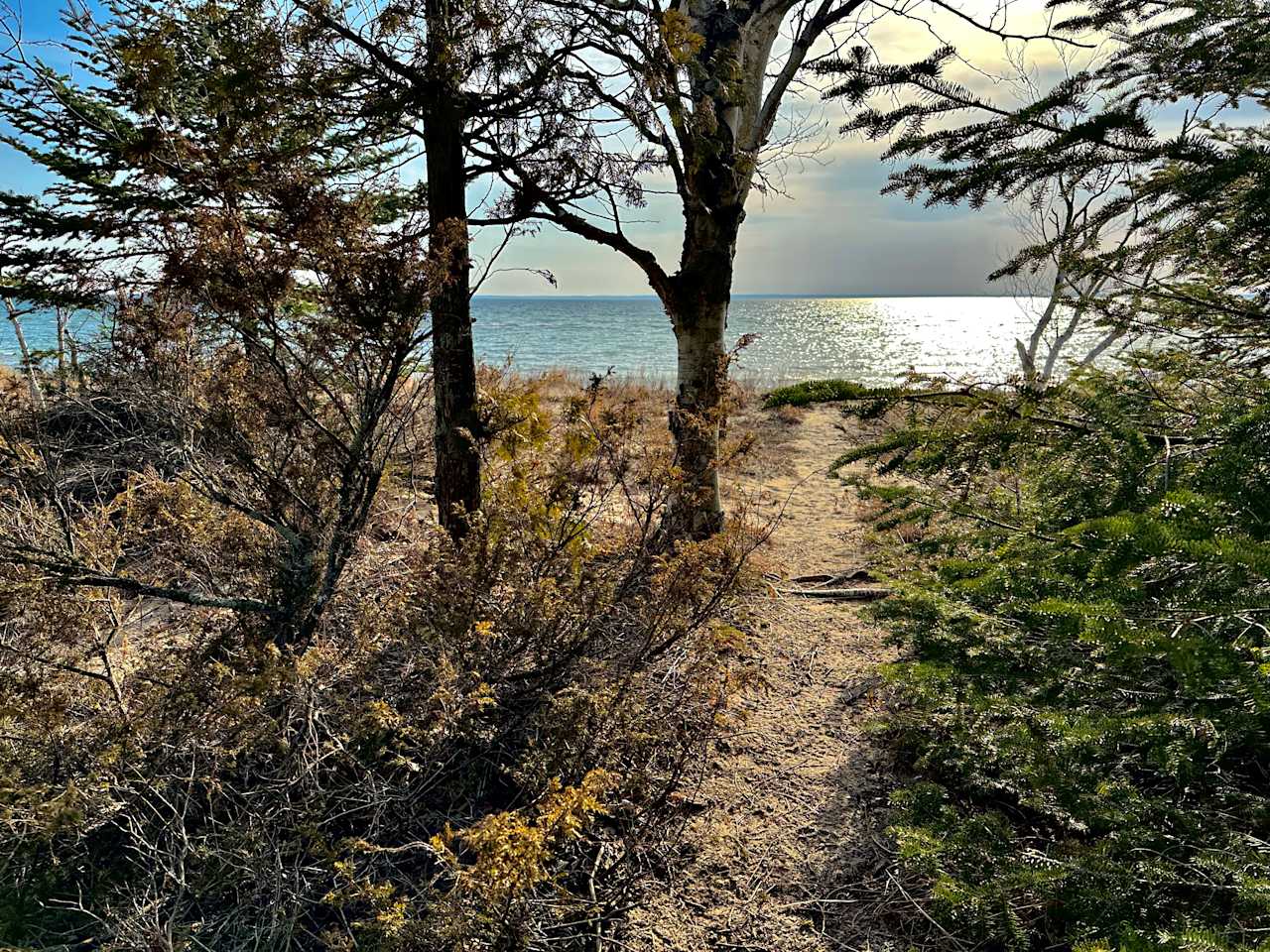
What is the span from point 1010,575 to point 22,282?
291 inches

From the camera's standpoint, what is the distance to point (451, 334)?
4453 mm

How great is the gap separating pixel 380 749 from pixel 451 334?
253 cm

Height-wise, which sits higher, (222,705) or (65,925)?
(222,705)

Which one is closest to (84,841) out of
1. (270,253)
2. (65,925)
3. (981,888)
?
(65,925)

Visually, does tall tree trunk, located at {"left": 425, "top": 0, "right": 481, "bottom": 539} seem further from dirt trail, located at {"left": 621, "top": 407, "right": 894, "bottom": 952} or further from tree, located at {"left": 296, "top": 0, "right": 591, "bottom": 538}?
dirt trail, located at {"left": 621, "top": 407, "right": 894, "bottom": 952}

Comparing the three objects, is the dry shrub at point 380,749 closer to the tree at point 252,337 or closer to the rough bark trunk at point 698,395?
the tree at point 252,337

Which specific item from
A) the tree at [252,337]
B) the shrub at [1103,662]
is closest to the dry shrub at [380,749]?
the tree at [252,337]

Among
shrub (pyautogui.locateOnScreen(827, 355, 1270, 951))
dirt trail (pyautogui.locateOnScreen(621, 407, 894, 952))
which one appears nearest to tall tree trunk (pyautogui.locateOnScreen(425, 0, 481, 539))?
dirt trail (pyautogui.locateOnScreen(621, 407, 894, 952))

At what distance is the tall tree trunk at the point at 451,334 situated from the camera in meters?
4.12

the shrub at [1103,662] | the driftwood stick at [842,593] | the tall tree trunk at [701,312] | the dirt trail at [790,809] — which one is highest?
the tall tree trunk at [701,312]

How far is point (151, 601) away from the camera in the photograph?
509cm

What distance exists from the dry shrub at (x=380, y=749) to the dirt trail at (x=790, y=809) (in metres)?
0.20

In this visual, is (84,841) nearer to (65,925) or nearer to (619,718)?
(65,925)

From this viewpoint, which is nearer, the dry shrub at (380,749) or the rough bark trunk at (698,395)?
the dry shrub at (380,749)
